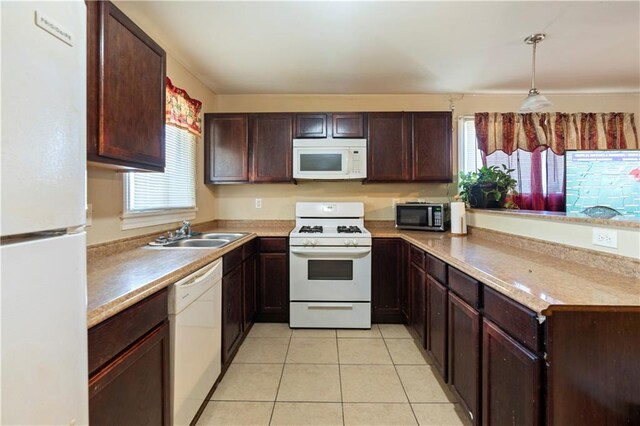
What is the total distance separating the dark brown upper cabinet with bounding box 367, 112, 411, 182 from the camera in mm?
3127

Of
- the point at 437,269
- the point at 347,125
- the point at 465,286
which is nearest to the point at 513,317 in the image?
the point at 465,286

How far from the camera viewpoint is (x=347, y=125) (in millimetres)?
3127

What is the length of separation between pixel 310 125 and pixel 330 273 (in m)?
1.53

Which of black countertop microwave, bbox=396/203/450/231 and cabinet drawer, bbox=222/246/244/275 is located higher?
black countertop microwave, bbox=396/203/450/231

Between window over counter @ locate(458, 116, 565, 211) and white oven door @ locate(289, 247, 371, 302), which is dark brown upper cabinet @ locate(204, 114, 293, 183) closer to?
white oven door @ locate(289, 247, 371, 302)

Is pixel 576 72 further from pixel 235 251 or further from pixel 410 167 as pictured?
pixel 235 251

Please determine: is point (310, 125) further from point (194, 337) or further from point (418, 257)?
point (194, 337)

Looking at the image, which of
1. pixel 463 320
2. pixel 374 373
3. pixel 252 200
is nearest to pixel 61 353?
pixel 463 320

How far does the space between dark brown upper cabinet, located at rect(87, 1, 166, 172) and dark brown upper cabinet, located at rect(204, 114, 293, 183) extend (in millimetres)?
1399

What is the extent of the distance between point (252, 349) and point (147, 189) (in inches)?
59.0

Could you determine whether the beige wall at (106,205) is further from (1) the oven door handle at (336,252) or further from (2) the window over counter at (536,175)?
(2) the window over counter at (536,175)

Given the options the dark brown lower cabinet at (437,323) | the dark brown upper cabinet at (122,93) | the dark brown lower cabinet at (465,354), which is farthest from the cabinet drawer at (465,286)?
the dark brown upper cabinet at (122,93)

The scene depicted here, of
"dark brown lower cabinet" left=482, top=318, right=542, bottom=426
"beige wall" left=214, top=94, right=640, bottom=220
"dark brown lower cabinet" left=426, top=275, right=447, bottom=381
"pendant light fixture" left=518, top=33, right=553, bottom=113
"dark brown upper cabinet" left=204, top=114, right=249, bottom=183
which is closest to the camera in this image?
"dark brown lower cabinet" left=482, top=318, right=542, bottom=426

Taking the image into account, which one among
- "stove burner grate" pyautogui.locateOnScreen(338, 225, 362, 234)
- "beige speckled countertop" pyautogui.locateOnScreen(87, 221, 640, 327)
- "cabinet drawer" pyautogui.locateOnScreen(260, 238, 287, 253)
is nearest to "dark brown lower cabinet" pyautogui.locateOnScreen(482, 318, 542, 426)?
"beige speckled countertop" pyautogui.locateOnScreen(87, 221, 640, 327)
